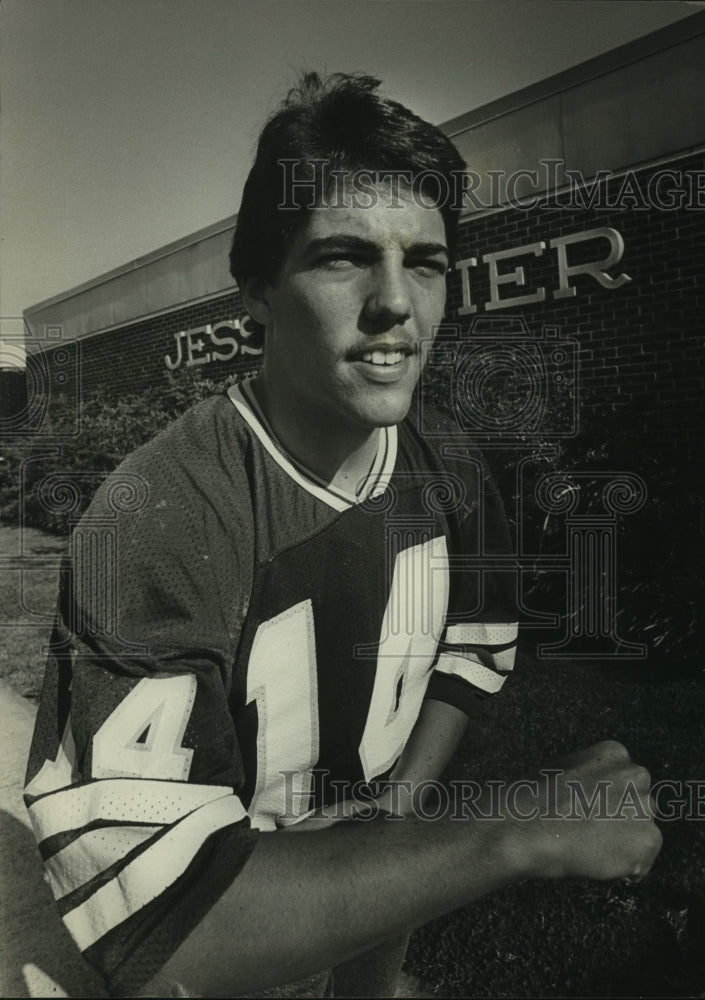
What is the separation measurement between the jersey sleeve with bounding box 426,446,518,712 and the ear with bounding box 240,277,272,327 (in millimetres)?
478

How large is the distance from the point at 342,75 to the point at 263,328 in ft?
1.56

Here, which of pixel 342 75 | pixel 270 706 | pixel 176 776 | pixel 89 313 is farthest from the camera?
pixel 89 313

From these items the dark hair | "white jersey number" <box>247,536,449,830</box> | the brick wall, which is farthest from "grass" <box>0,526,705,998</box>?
the dark hair

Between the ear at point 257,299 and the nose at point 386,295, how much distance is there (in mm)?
219

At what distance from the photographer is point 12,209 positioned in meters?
1.33

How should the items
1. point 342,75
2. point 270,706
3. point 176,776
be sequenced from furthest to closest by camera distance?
1. point 342,75
2. point 270,706
3. point 176,776

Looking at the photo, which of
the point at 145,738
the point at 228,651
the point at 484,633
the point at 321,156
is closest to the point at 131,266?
the point at 321,156

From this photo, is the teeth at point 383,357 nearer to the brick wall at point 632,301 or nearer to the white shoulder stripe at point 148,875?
the brick wall at point 632,301

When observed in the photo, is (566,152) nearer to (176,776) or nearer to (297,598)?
(297,598)

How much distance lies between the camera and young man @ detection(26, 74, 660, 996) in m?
0.88

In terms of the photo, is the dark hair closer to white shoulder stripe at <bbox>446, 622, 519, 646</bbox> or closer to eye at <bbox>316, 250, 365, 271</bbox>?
eye at <bbox>316, 250, 365, 271</bbox>

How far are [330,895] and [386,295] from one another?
849 millimetres

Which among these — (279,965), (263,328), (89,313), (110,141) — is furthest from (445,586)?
(110,141)

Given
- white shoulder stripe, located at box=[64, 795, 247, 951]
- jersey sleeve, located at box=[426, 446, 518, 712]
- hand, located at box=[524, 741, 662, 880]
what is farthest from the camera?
jersey sleeve, located at box=[426, 446, 518, 712]
